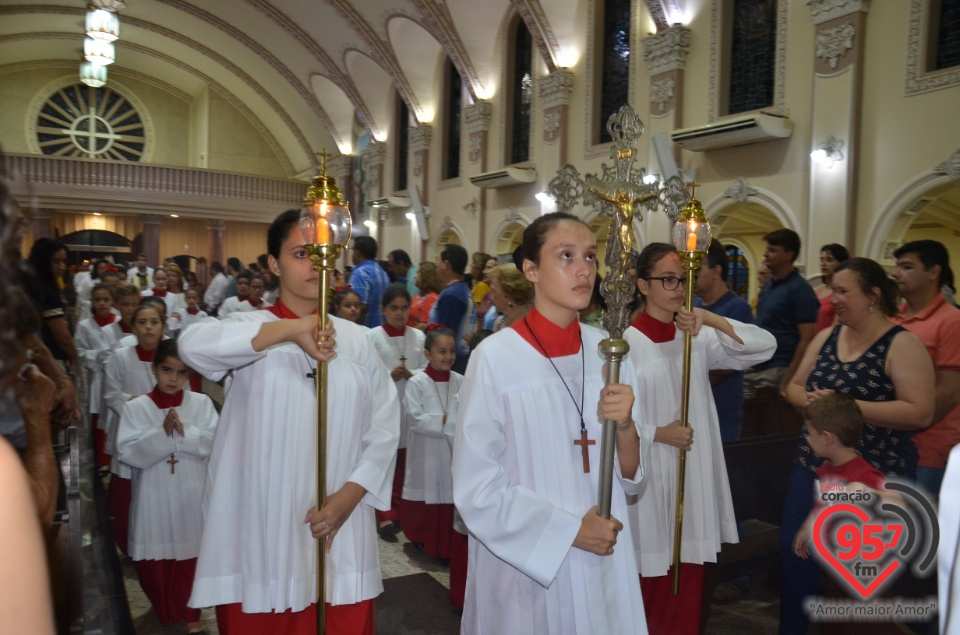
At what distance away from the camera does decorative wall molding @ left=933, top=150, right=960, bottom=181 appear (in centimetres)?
754

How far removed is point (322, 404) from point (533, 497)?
0.66 metres

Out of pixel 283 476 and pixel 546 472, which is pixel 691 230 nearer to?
pixel 546 472

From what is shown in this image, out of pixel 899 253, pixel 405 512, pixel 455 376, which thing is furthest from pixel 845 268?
pixel 405 512

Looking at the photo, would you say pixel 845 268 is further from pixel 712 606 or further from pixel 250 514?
pixel 250 514

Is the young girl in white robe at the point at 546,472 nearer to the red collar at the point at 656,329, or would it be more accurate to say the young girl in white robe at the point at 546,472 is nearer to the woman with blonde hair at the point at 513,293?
the red collar at the point at 656,329

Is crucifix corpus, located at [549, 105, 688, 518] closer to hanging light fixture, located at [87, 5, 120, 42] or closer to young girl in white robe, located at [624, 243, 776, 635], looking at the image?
young girl in white robe, located at [624, 243, 776, 635]

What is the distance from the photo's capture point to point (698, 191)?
10953mm

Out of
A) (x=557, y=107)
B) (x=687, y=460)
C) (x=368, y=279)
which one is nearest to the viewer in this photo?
(x=687, y=460)

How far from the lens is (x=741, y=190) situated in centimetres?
1002

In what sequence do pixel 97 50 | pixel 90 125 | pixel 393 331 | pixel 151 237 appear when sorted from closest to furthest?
pixel 393 331 < pixel 97 50 < pixel 151 237 < pixel 90 125

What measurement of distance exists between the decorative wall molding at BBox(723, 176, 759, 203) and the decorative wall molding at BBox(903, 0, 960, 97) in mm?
2185

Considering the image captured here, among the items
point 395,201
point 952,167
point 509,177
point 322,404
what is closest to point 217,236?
point 395,201

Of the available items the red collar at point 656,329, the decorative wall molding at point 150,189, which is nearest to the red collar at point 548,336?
the red collar at point 656,329

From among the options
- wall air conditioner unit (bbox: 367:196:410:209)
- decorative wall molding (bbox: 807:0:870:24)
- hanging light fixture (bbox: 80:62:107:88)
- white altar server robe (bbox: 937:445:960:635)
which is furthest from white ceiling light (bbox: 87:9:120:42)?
white altar server robe (bbox: 937:445:960:635)
